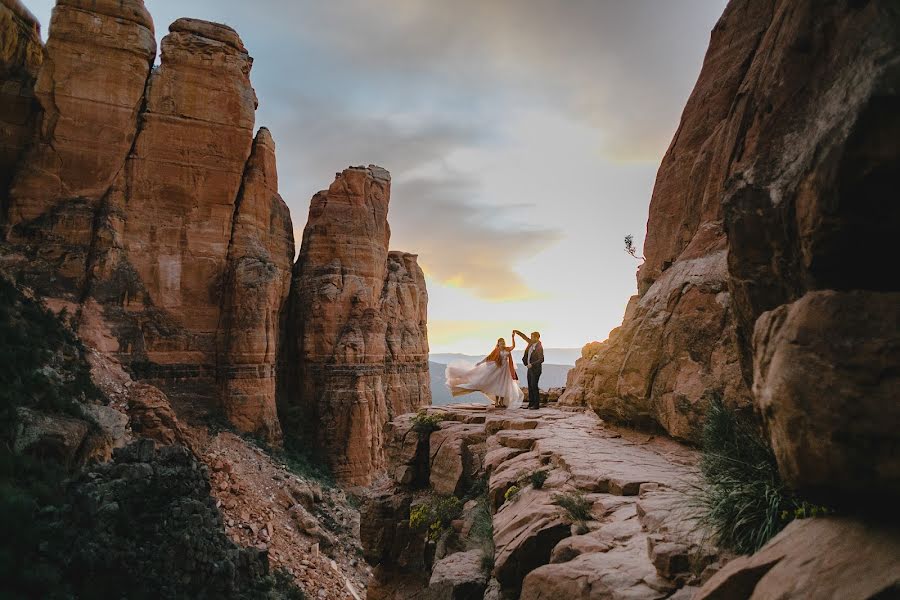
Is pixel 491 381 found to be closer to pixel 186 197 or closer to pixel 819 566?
pixel 819 566

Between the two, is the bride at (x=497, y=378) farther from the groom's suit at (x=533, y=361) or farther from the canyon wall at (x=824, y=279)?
the canyon wall at (x=824, y=279)

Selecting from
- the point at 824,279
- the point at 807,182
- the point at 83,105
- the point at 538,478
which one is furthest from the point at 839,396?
the point at 83,105

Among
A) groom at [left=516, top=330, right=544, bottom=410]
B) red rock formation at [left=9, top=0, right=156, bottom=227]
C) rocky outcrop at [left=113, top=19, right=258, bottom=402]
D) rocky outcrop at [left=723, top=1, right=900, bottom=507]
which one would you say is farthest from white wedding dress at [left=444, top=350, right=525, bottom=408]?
red rock formation at [left=9, top=0, right=156, bottom=227]

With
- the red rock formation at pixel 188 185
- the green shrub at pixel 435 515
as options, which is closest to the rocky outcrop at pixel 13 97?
the red rock formation at pixel 188 185

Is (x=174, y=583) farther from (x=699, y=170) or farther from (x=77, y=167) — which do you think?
(x=77, y=167)

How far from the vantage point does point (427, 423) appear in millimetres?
12539

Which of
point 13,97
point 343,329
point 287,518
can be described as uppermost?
point 13,97

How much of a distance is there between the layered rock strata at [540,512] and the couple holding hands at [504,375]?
855mm

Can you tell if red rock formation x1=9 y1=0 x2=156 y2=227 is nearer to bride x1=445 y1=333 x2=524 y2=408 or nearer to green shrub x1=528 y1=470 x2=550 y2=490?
bride x1=445 y1=333 x2=524 y2=408

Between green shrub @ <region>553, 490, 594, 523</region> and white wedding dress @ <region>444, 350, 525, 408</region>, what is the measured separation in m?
8.14

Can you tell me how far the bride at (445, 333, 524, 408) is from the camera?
46.3 ft

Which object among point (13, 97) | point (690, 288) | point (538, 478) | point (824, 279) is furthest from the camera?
point (13, 97)

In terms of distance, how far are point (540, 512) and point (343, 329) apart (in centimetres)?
2690

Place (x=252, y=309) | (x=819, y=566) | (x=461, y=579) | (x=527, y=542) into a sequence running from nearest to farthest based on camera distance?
(x=819, y=566) < (x=527, y=542) < (x=461, y=579) < (x=252, y=309)
